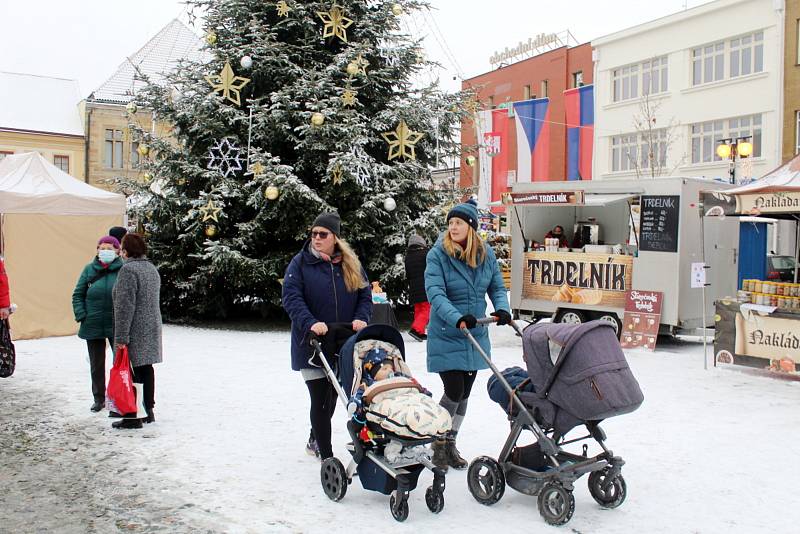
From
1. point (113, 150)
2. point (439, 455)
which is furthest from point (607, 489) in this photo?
point (113, 150)

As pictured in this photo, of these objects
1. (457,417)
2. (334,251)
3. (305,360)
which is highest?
(334,251)

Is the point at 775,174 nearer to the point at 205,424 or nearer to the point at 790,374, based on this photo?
the point at 790,374

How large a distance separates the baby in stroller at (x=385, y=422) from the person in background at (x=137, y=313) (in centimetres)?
247

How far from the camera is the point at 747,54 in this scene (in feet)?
97.7

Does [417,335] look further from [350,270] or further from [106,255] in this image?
[350,270]

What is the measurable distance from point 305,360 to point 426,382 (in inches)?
151

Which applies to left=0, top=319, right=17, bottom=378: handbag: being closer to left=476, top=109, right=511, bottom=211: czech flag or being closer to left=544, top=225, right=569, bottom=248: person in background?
left=544, top=225, right=569, bottom=248: person in background

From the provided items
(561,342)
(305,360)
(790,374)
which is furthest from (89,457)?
(790,374)

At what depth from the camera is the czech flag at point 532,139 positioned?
116ft

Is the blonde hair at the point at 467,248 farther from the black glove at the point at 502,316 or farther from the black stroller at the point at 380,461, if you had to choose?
the black stroller at the point at 380,461

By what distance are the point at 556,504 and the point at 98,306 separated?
4.99 m

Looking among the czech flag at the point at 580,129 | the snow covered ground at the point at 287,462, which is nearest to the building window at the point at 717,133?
the czech flag at the point at 580,129

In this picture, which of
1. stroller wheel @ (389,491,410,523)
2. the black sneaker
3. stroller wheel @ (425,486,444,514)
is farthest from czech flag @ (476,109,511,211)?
stroller wheel @ (389,491,410,523)

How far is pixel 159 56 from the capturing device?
89.1 feet
